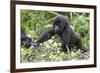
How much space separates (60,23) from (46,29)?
18cm

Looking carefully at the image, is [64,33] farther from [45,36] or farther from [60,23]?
[45,36]

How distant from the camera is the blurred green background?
2.07m

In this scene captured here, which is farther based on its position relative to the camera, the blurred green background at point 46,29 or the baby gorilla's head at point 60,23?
the baby gorilla's head at point 60,23

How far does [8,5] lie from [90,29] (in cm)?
98

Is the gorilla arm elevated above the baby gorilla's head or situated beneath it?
situated beneath

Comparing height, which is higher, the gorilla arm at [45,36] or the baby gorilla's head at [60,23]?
the baby gorilla's head at [60,23]

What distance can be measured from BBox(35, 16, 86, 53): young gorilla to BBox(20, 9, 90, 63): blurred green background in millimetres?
43

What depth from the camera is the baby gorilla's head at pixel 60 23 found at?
7.14 ft

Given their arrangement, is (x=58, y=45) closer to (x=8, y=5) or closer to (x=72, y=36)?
(x=72, y=36)

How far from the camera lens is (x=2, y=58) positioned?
78.4 inches

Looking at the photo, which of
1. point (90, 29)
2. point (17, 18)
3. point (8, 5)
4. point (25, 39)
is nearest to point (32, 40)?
point (25, 39)

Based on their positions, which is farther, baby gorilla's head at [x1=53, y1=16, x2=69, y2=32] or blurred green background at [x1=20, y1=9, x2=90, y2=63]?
baby gorilla's head at [x1=53, y1=16, x2=69, y2=32]

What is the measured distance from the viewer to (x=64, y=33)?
221 cm

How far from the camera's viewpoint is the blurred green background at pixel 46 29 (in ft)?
6.80
